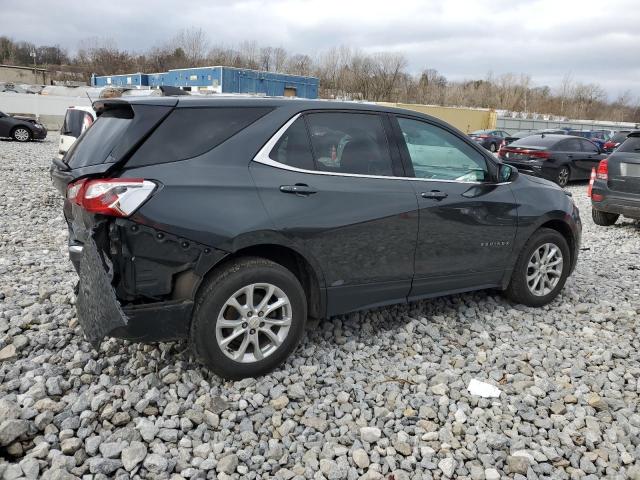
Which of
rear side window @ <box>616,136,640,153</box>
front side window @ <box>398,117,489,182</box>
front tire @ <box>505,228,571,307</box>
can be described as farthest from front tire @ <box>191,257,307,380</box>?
rear side window @ <box>616,136,640,153</box>

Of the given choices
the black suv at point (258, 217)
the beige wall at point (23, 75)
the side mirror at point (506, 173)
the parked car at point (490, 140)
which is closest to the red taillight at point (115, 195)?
the black suv at point (258, 217)

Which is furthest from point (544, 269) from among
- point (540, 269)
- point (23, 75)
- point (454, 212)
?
point (23, 75)

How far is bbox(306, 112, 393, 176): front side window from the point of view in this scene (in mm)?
3557

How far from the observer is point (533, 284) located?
15.8 feet

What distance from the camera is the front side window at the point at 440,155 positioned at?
13.2 ft

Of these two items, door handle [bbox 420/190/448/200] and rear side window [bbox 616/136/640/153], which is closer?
door handle [bbox 420/190/448/200]

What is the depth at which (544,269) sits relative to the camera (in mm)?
4828

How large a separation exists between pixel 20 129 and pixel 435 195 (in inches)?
876

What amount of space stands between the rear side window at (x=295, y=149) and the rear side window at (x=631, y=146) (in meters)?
7.01

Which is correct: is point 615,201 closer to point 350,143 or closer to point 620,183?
point 620,183

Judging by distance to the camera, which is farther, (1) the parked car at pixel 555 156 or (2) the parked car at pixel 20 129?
(2) the parked car at pixel 20 129

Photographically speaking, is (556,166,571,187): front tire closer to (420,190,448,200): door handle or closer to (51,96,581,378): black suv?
(51,96,581,378): black suv

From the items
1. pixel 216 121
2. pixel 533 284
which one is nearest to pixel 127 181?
pixel 216 121

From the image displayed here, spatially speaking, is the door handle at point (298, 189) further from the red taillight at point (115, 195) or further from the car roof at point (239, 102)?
the red taillight at point (115, 195)
